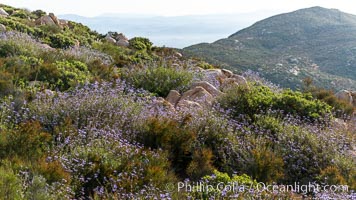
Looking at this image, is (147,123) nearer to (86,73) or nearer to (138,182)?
(138,182)

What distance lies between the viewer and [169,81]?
8.71 meters

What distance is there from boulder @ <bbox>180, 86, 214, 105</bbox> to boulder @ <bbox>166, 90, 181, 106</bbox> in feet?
0.36

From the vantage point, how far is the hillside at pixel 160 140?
4.29m

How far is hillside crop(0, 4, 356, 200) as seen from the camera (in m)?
4.29

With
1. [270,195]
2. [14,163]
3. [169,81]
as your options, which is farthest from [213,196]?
[169,81]

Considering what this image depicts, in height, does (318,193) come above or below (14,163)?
below

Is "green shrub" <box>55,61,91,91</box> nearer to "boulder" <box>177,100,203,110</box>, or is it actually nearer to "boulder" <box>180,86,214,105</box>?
"boulder" <box>177,100,203,110</box>

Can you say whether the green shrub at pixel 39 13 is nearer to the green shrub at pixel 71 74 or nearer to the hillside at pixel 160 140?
the green shrub at pixel 71 74

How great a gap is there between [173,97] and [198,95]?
46 cm

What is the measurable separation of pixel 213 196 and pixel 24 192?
61.3 inches

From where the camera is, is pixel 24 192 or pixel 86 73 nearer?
pixel 24 192

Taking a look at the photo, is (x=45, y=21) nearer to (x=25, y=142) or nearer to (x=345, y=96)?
(x=345, y=96)

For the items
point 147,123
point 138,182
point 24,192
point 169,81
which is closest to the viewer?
point 24,192

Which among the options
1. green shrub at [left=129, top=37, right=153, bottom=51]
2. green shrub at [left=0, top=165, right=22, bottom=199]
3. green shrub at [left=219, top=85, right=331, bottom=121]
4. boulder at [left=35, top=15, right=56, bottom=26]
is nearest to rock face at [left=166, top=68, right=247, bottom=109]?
green shrub at [left=219, top=85, right=331, bottom=121]
